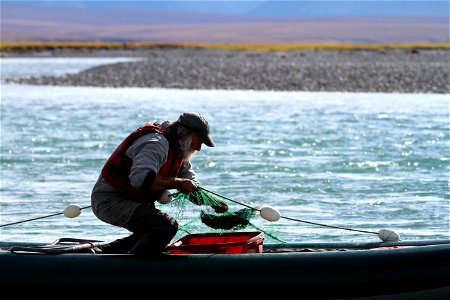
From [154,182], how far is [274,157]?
10.5 m

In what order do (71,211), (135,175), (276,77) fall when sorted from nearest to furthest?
(135,175) → (71,211) → (276,77)

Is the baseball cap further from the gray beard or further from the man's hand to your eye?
the man's hand

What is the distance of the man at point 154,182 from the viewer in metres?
6.82

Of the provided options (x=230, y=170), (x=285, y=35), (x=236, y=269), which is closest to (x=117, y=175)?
(x=236, y=269)

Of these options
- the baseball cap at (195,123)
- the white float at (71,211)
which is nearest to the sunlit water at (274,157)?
the white float at (71,211)

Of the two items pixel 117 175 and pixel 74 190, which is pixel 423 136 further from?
pixel 117 175

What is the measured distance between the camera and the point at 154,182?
6.74 metres

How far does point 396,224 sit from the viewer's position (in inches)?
430

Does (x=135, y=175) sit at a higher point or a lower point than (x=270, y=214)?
higher

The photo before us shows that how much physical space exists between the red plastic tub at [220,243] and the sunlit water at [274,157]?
29 cm

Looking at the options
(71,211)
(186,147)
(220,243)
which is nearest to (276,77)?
(71,211)

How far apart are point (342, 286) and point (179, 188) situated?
1.17m

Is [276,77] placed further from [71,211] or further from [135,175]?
[135,175]

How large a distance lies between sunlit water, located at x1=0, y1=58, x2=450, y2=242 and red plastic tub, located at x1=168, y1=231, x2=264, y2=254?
29 centimetres
